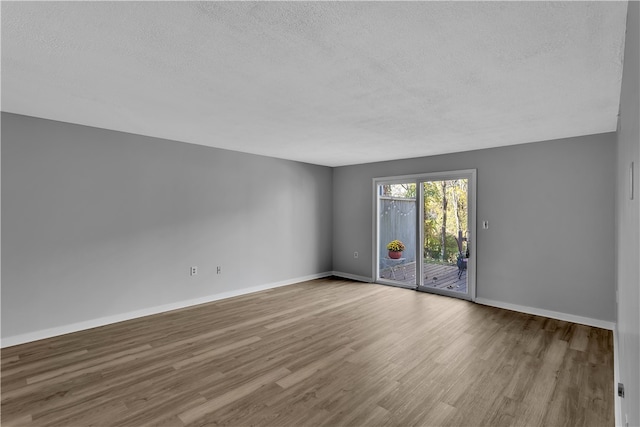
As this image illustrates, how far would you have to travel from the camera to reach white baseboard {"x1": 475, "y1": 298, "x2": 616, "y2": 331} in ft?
12.9

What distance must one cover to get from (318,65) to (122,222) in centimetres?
334

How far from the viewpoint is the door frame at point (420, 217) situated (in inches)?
197

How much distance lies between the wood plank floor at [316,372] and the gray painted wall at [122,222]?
489 millimetres

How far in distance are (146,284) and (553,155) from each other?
225 inches

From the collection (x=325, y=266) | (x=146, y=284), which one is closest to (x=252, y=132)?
(x=146, y=284)

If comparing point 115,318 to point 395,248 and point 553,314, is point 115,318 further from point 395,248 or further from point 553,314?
point 553,314

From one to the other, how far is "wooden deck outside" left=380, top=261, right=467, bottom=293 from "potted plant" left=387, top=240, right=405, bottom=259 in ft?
0.69

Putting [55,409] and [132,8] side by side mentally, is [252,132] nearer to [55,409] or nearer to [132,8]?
[132,8]

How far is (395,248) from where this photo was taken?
6.19 metres

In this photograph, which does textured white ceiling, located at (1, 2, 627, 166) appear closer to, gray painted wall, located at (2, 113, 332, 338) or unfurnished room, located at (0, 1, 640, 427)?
unfurnished room, located at (0, 1, 640, 427)


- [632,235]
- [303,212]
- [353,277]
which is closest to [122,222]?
[303,212]

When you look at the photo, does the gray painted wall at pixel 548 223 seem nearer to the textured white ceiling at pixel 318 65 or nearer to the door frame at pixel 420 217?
the door frame at pixel 420 217

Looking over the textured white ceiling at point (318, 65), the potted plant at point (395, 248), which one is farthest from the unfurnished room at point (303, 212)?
the potted plant at point (395, 248)

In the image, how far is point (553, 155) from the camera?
4324mm
